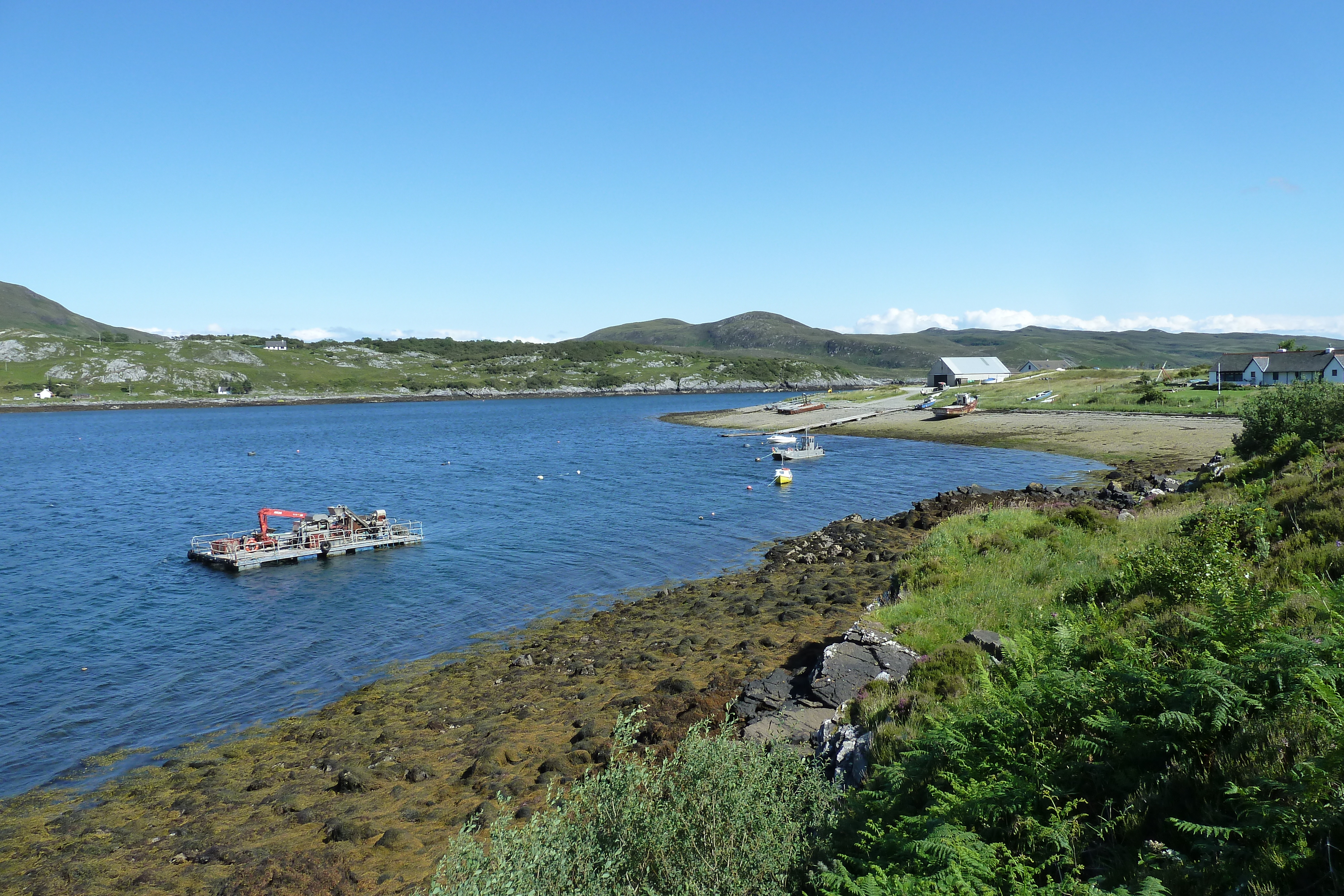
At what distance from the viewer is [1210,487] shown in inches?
970

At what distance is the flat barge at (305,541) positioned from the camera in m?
36.2

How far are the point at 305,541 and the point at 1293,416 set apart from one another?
4386 centimetres

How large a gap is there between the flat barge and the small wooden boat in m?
75.7

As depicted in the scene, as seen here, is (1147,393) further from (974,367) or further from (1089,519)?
(1089,519)

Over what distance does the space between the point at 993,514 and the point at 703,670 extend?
13901 millimetres

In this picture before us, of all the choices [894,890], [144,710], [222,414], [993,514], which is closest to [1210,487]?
[993,514]

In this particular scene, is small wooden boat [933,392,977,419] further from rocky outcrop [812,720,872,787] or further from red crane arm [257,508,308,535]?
rocky outcrop [812,720,872,787]

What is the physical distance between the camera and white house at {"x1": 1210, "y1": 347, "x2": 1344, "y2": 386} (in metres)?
96.8

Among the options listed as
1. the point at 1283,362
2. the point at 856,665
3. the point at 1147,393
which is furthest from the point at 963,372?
the point at 856,665

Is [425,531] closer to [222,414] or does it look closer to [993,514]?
[993,514]

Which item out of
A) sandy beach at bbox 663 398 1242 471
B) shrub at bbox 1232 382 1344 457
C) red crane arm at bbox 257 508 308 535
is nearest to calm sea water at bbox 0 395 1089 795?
red crane arm at bbox 257 508 308 535

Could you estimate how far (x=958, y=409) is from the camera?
98.5 m

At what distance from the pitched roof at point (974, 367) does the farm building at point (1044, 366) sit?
1555 cm

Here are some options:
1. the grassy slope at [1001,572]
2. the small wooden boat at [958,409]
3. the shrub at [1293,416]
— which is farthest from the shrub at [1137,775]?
the small wooden boat at [958,409]
